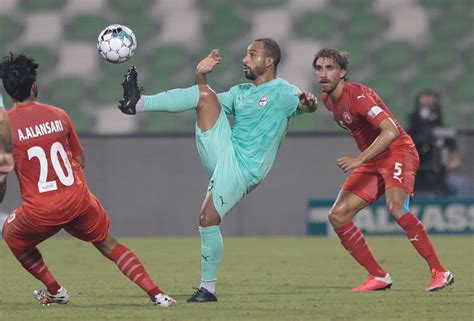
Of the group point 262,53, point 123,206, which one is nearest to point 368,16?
point 123,206

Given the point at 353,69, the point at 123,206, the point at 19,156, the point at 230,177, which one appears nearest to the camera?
the point at 19,156

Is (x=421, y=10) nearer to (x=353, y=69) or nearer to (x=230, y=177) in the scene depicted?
(x=353, y=69)

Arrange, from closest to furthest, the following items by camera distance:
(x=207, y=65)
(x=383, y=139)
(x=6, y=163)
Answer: (x=6, y=163) → (x=207, y=65) → (x=383, y=139)

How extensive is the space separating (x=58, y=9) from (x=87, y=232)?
11130mm

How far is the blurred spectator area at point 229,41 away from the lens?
1630 centimetres

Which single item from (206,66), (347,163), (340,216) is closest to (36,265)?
(206,66)

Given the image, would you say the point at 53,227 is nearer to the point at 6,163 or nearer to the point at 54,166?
the point at 54,166

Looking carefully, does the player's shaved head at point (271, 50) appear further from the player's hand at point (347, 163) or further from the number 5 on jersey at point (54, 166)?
the number 5 on jersey at point (54, 166)

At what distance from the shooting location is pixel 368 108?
813cm

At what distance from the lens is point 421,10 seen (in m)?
17.1

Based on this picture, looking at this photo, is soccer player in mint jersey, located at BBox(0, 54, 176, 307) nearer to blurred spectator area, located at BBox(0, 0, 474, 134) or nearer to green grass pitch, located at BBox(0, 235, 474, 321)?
green grass pitch, located at BBox(0, 235, 474, 321)

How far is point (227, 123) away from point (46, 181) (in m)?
1.34

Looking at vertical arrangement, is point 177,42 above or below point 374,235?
above

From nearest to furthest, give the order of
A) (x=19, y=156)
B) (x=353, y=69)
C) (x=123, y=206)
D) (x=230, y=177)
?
(x=19, y=156) → (x=230, y=177) → (x=123, y=206) → (x=353, y=69)
